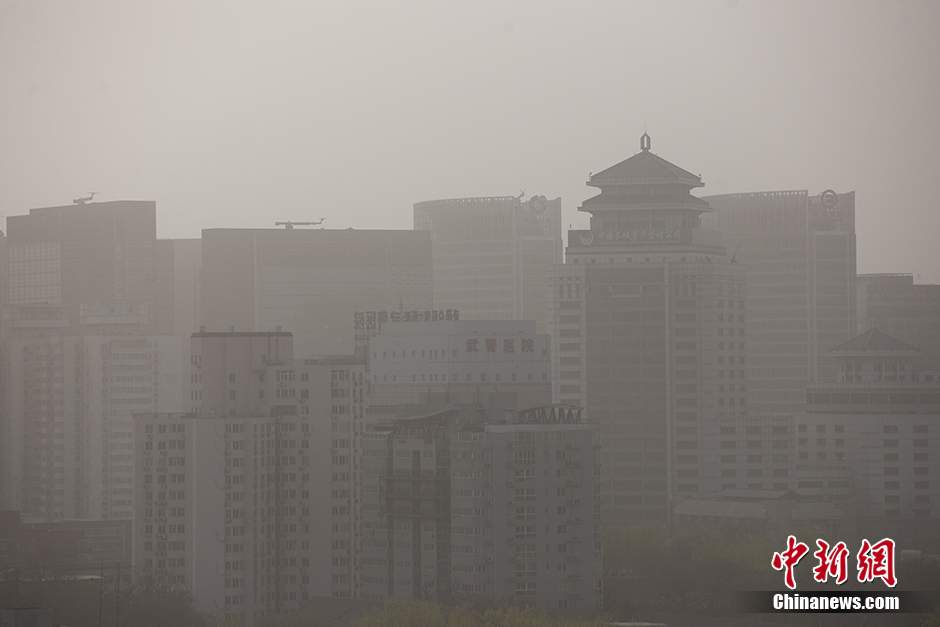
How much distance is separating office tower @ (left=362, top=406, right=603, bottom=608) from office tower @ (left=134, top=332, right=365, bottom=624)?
516 inches

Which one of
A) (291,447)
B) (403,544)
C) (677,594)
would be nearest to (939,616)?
(677,594)

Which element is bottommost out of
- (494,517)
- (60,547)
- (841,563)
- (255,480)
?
(60,547)

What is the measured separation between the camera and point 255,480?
153m

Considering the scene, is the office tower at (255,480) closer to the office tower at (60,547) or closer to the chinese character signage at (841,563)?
the office tower at (60,547)

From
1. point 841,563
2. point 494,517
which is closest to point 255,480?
point 494,517

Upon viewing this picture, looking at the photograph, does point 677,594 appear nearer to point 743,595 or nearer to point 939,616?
point 743,595

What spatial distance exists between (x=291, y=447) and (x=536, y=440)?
2939 centimetres

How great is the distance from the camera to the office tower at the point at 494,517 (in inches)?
5359

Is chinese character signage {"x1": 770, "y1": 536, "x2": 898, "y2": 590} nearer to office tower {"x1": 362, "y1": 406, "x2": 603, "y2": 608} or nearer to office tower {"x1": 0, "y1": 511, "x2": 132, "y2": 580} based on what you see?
office tower {"x1": 362, "y1": 406, "x2": 603, "y2": 608}

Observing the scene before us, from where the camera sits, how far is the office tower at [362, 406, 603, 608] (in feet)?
447

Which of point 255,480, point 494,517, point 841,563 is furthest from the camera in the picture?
point 255,480

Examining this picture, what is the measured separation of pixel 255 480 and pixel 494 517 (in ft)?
89.4

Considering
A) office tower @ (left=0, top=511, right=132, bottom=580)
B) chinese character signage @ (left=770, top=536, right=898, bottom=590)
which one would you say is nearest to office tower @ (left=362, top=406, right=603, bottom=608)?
chinese character signage @ (left=770, top=536, right=898, bottom=590)

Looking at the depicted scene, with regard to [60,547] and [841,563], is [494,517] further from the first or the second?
[60,547]
